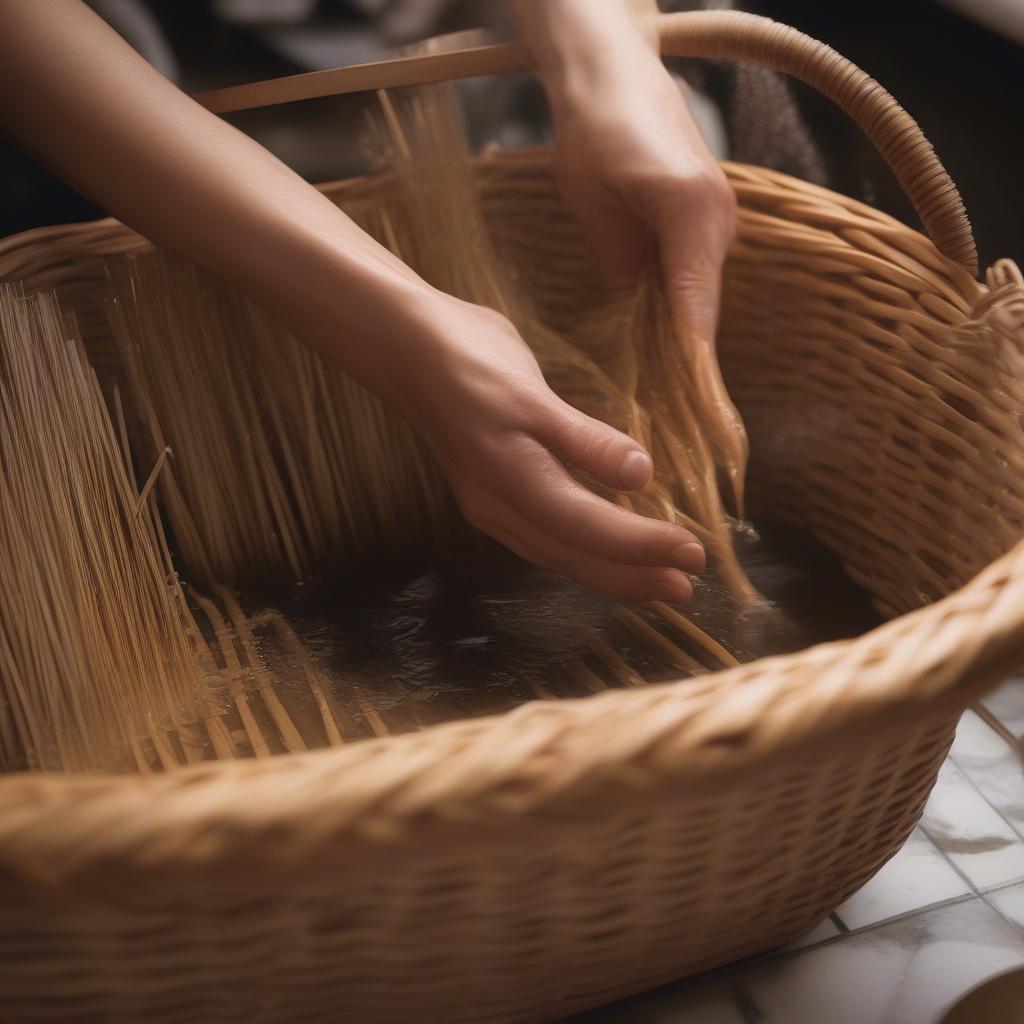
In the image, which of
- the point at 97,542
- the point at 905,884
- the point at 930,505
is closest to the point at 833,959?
the point at 905,884

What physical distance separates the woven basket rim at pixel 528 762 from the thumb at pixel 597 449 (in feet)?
0.40

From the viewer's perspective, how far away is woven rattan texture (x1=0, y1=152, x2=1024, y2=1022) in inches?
8.0

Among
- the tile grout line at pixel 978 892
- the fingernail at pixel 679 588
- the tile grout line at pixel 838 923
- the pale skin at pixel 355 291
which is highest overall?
the pale skin at pixel 355 291

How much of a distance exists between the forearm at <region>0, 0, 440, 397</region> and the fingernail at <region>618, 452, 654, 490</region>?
0.09 metres

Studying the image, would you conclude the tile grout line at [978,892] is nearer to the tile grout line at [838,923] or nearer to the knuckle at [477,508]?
the tile grout line at [838,923]

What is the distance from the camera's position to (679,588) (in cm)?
36

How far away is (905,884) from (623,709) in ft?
0.78

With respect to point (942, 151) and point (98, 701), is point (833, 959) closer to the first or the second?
point (98, 701)

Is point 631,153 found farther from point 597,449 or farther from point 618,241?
point 597,449

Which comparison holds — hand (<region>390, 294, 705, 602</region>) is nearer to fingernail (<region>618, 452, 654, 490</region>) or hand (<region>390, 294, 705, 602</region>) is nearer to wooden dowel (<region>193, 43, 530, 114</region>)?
fingernail (<region>618, 452, 654, 490</region>)

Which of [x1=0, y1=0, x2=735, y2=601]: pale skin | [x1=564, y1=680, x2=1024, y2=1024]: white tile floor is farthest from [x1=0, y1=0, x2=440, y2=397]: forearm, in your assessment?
[x1=564, y1=680, x2=1024, y2=1024]: white tile floor

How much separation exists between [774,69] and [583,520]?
22 cm

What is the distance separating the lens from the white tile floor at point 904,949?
350 mm

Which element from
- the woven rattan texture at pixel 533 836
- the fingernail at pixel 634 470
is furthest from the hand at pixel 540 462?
the woven rattan texture at pixel 533 836
